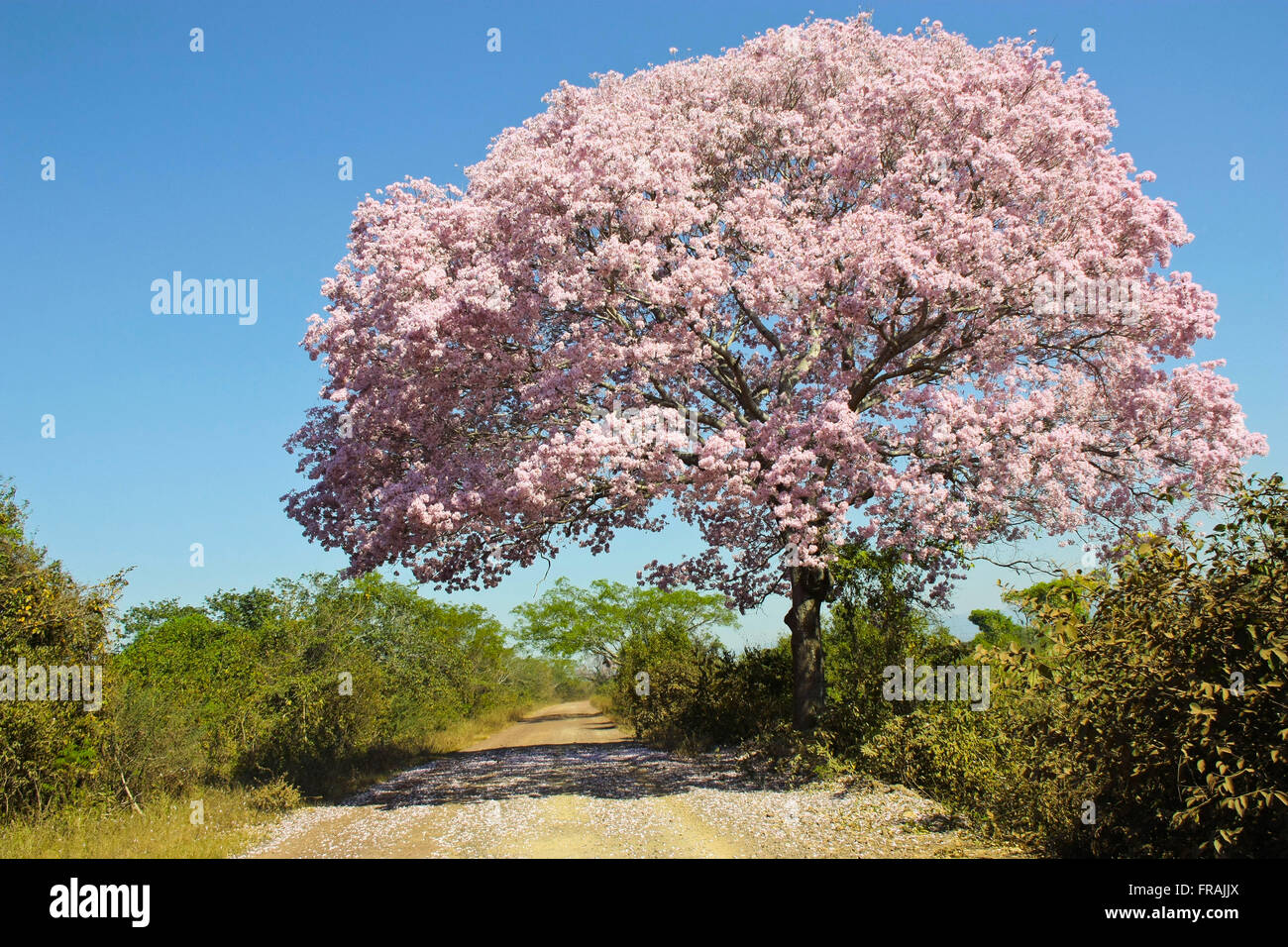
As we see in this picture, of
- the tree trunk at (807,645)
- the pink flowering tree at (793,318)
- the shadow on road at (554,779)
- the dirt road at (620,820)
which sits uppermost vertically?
the pink flowering tree at (793,318)

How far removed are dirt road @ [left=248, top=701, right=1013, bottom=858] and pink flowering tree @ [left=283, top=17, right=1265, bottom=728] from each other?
400 cm

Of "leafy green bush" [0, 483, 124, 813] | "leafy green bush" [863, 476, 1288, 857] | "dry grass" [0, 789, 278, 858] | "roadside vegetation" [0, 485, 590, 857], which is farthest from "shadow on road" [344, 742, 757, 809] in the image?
"leafy green bush" [863, 476, 1288, 857]

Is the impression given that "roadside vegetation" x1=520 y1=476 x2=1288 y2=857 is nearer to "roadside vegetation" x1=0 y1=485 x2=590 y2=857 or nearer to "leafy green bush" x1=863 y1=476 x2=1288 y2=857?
"leafy green bush" x1=863 y1=476 x2=1288 y2=857

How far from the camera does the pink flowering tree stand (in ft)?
46.6

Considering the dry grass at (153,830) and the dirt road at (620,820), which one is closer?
the dry grass at (153,830)

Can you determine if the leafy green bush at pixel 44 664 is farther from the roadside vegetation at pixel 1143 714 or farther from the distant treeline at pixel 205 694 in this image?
the roadside vegetation at pixel 1143 714

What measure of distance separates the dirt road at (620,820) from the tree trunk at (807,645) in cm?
205

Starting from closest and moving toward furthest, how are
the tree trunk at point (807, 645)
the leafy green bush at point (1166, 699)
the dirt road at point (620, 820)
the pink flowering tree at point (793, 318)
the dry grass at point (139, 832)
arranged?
1. the leafy green bush at point (1166, 699)
2. the dry grass at point (139, 832)
3. the dirt road at point (620, 820)
4. the pink flowering tree at point (793, 318)
5. the tree trunk at point (807, 645)

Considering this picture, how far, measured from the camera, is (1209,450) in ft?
48.8

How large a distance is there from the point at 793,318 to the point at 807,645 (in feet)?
22.8

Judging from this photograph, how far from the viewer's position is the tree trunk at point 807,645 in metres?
17.8

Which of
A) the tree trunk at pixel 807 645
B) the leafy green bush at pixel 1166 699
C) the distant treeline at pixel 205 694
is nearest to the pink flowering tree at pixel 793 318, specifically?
the tree trunk at pixel 807 645

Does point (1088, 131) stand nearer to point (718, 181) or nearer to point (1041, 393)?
point (1041, 393)

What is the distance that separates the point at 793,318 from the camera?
588 inches
